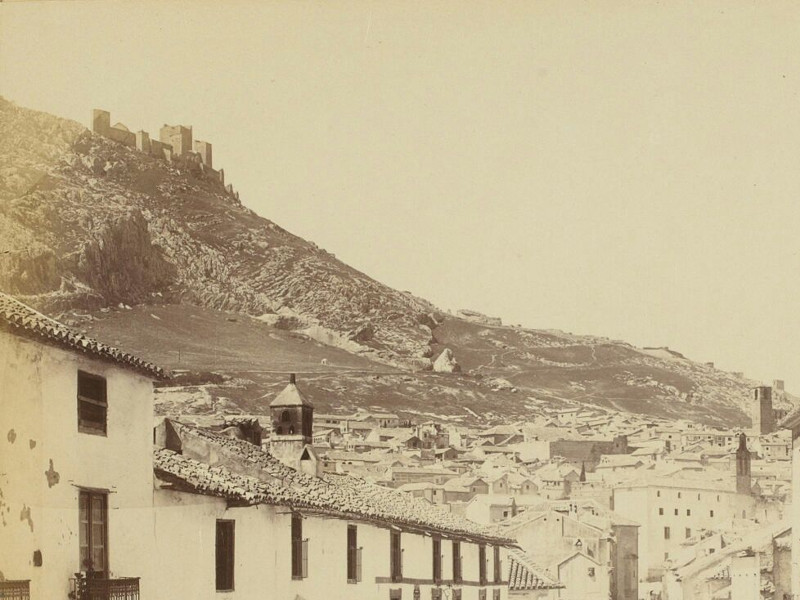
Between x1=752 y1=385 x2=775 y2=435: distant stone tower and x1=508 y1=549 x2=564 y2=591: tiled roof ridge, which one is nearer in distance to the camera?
x1=752 y1=385 x2=775 y2=435: distant stone tower

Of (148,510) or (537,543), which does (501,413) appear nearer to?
(537,543)

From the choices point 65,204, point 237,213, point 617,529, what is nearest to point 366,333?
point 237,213

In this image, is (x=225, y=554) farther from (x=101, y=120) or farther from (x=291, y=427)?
(x=291, y=427)

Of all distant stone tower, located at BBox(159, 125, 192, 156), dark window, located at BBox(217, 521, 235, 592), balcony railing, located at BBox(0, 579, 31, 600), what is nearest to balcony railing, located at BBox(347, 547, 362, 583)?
dark window, located at BBox(217, 521, 235, 592)

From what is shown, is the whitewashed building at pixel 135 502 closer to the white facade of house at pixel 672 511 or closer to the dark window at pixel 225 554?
the dark window at pixel 225 554

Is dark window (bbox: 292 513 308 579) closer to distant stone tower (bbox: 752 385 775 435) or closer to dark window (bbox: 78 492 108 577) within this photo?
dark window (bbox: 78 492 108 577)

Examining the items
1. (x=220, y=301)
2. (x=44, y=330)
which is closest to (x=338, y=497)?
(x=220, y=301)
